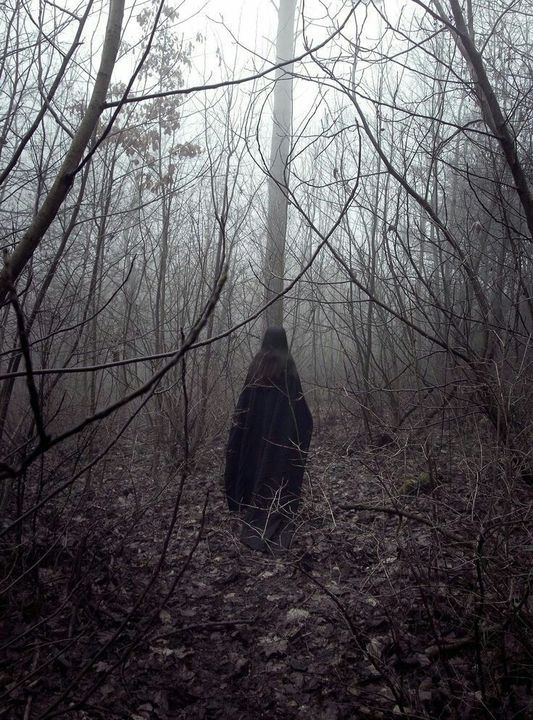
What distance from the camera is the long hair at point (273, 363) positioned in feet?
18.5

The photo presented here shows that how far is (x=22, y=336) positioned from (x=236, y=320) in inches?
352

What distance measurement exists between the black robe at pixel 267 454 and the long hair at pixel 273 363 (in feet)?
0.17

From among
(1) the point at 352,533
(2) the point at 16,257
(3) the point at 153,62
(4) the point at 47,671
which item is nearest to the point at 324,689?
(4) the point at 47,671

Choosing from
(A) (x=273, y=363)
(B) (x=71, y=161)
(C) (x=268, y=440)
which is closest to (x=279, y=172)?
(A) (x=273, y=363)

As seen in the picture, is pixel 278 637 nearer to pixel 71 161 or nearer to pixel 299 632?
pixel 299 632

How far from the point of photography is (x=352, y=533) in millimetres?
5031

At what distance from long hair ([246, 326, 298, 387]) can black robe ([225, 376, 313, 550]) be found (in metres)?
0.05

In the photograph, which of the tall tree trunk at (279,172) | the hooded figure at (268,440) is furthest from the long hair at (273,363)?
the tall tree trunk at (279,172)

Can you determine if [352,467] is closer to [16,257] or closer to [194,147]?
[194,147]

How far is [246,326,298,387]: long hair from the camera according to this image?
5.64m

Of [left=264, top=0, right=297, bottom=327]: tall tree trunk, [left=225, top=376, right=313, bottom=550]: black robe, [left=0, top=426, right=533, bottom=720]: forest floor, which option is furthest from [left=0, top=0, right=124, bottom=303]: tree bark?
[left=264, top=0, right=297, bottom=327]: tall tree trunk

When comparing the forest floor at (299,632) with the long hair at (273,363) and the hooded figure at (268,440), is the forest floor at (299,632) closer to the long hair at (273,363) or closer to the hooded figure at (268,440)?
the hooded figure at (268,440)

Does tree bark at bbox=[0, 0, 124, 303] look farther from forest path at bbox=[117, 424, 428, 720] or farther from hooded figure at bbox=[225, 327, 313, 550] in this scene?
hooded figure at bbox=[225, 327, 313, 550]

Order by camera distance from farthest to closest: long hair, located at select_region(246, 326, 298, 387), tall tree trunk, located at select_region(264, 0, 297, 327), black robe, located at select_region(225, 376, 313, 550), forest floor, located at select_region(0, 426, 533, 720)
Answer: tall tree trunk, located at select_region(264, 0, 297, 327)
long hair, located at select_region(246, 326, 298, 387)
black robe, located at select_region(225, 376, 313, 550)
forest floor, located at select_region(0, 426, 533, 720)
